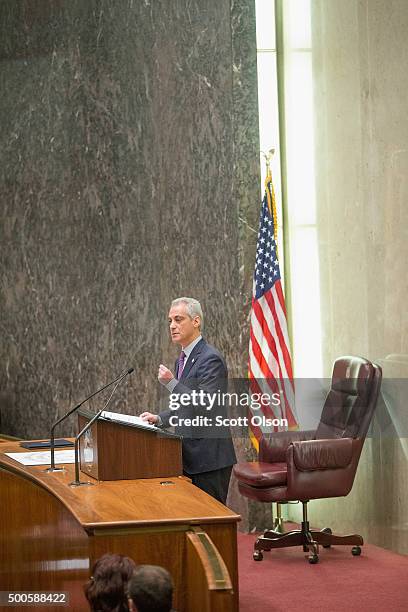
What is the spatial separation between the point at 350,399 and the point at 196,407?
Result: 1.86 metres

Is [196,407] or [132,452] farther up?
[196,407]

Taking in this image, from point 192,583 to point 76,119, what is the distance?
601cm

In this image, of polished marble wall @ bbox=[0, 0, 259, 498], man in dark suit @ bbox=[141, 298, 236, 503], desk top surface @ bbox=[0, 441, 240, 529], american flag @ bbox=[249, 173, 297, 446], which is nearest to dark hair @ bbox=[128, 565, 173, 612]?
desk top surface @ bbox=[0, 441, 240, 529]

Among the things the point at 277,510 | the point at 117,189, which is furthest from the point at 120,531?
the point at 117,189

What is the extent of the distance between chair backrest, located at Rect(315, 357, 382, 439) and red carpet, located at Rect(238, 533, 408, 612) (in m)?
0.76

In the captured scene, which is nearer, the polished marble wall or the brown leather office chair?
the brown leather office chair

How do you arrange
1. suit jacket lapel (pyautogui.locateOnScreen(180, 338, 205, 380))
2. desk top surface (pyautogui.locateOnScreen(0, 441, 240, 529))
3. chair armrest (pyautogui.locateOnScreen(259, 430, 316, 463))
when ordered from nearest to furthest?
desk top surface (pyautogui.locateOnScreen(0, 441, 240, 529)) < suit jacket lapel (pyautogui.locateOnScreen(180, 338, 205, 380)) < chair armrest (pyautogui.locateOnScreen(259, 430, 316, 463))

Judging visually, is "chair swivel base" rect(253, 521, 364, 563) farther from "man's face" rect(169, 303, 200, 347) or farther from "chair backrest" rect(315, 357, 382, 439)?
"man's face" rect(169, 303, 200, 347)

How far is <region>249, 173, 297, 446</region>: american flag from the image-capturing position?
22.5 feet

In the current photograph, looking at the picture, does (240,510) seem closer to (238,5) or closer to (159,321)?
(159,321)

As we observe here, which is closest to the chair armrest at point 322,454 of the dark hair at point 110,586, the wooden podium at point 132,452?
the wooden podium at point 132,452

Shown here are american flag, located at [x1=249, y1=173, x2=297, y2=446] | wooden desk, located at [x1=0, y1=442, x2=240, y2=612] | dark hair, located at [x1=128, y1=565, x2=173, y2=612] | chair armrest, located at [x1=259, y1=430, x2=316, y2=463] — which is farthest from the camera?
american flag, located at [x1=249, y1=173, x2=297, y2=446]

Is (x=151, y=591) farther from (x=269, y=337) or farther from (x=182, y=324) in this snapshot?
(x=269, y=337)

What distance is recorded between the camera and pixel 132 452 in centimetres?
456
